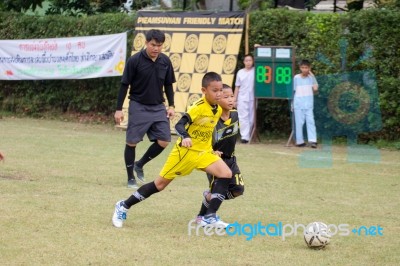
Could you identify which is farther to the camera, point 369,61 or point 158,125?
point 369,61

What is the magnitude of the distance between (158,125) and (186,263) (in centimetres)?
451

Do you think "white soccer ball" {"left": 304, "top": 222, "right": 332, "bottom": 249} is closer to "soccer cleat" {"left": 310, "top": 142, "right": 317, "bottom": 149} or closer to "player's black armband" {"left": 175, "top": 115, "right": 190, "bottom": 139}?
"player's black armband" {"left": 175, "top": 115, "right": 190, "bottom": 139}

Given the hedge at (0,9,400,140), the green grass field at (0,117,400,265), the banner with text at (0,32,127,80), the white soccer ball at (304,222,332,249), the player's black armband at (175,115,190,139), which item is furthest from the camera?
the banner with text at (0,32,127,80)

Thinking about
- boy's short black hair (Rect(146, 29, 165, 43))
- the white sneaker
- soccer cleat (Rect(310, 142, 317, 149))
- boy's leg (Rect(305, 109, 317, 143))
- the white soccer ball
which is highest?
boy's short black hair (Rect(146, 29, 165, 43))

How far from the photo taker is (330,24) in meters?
17.2

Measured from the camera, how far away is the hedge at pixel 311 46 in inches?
653

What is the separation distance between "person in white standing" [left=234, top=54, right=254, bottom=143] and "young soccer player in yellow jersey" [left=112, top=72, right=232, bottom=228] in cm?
916

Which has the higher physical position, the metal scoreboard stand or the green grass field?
the metal scoreboard stand

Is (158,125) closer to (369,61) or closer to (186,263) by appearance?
(186,263)

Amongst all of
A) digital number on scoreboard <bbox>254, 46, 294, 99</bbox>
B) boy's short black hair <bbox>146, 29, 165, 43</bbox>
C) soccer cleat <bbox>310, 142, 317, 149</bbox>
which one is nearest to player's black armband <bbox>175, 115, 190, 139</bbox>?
boy's short black hair <bbox>146, 29, 165, 43</bbox>

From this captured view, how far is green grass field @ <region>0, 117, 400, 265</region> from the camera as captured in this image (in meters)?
7.20

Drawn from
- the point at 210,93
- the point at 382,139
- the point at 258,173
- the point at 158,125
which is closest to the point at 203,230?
the point at 210,93

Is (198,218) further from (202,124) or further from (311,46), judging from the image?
(311,46)
